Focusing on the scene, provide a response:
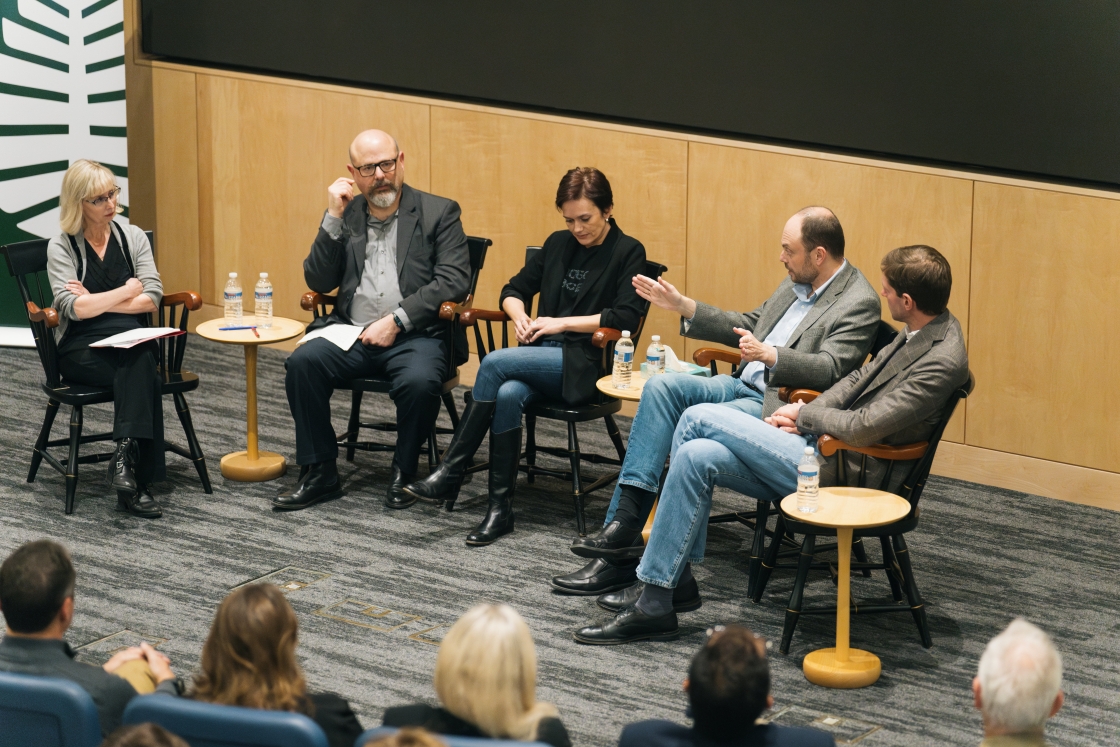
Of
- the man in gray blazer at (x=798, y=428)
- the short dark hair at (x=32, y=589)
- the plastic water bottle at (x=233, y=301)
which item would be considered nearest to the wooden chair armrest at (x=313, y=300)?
the plastic water bottle at (x=233, y=301)

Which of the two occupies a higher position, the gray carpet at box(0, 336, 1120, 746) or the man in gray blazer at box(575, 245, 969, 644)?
the man in gray blazer at box(575, 245, 969, 644)

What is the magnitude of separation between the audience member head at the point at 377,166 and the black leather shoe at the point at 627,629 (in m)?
2.03

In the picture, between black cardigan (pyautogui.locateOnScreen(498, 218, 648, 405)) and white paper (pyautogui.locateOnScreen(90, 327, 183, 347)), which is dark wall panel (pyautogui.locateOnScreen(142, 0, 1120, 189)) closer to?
black cardigan (pyautogui.locateOnScreen(498, 218, 648, 405))

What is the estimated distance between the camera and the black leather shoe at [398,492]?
541cm

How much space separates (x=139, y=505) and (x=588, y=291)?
6.02 feet

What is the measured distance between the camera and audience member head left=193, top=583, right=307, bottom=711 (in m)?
2.62

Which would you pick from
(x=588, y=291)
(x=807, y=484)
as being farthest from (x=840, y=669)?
(x=588, y=291)

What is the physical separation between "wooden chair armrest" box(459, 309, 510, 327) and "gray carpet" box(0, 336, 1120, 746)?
0.69 m

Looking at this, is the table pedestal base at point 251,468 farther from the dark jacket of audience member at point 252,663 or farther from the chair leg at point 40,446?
the dark jacket of audience member at point 252,663

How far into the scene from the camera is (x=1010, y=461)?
572 cm

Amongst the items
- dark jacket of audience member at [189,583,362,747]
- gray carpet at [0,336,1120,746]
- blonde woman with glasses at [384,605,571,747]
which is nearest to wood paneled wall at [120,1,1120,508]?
gray carpet at [0,336,1120,746]

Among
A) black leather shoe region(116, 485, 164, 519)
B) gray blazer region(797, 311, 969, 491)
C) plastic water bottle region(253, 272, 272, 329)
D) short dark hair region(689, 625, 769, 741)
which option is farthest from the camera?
plastic water bottle region(253, 272, 272, 329)

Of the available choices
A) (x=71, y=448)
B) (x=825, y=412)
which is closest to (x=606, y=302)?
(x=825, y=412)

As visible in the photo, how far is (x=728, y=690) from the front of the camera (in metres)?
2.48
